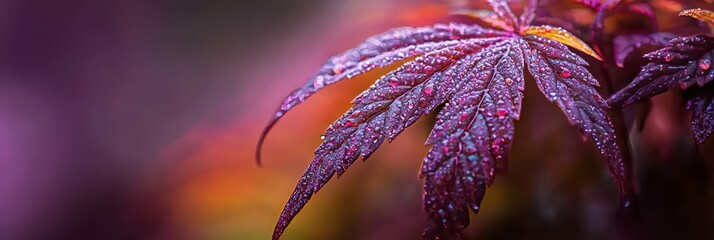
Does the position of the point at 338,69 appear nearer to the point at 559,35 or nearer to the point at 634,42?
the point at 559,35

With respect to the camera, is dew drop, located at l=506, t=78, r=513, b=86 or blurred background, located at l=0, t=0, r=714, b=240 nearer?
dew drop, located at l=506, t=78, r=513, b=86

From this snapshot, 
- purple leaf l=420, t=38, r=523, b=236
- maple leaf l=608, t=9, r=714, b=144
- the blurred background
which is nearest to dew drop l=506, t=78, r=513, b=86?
purple leaf l=420, t=38, r=523, b=236

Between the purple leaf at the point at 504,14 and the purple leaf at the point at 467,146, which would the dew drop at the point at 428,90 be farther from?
the purple leaf at the point at 504,14

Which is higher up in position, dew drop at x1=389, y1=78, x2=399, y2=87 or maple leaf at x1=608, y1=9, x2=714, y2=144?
dew drop at x1=389, y1=78, x2=399, y2=87

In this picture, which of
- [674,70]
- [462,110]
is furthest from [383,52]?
[674,70]

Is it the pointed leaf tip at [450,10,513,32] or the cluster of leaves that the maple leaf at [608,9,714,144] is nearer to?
the cluster of leaves

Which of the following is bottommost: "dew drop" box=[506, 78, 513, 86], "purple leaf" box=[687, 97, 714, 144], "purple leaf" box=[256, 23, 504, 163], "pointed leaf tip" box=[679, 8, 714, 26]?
"purple leaf" box=[687, 97, 714, 144]
